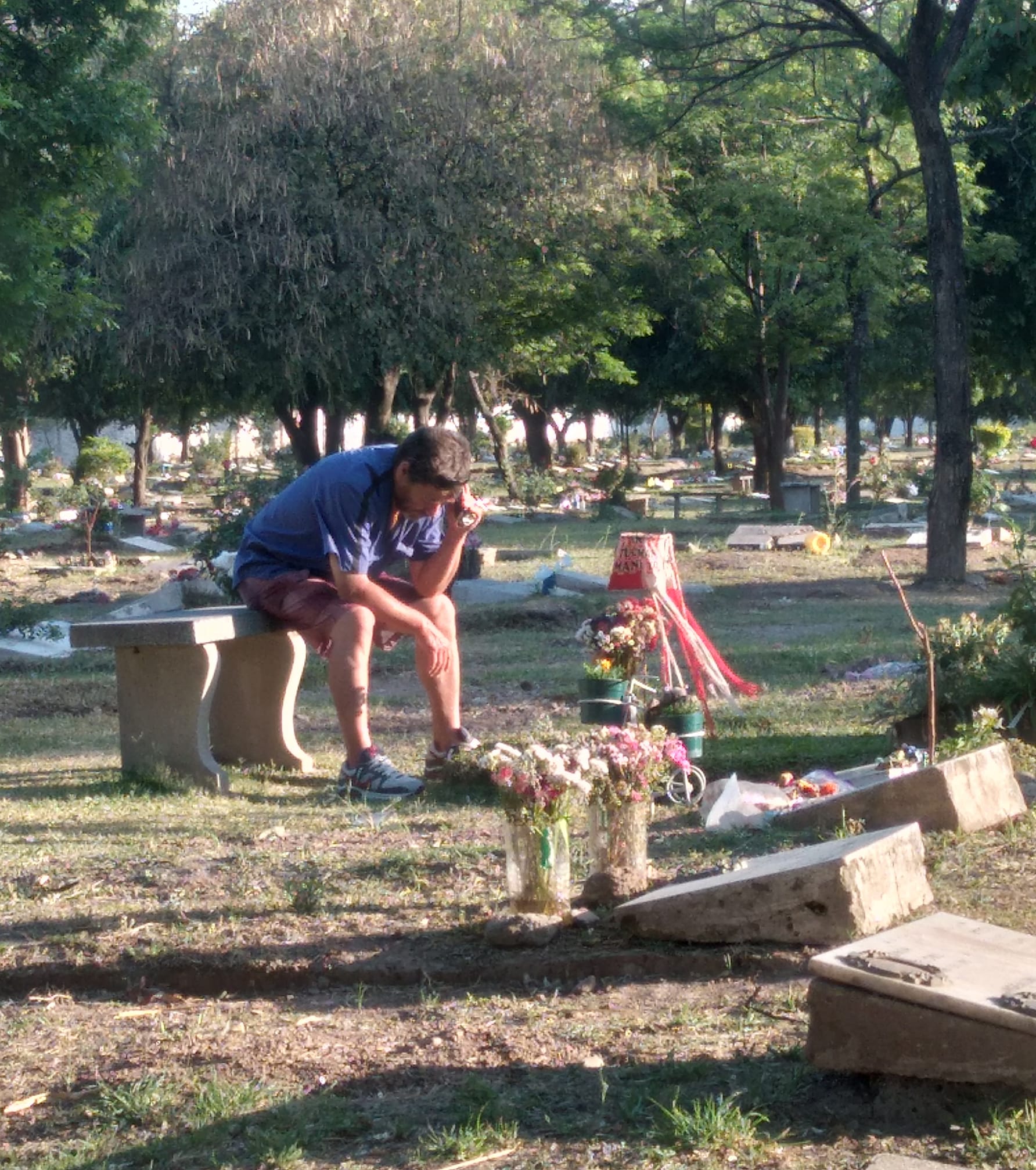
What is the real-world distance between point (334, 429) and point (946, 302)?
12432mm

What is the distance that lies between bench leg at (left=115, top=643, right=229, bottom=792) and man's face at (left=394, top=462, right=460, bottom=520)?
1024 mm

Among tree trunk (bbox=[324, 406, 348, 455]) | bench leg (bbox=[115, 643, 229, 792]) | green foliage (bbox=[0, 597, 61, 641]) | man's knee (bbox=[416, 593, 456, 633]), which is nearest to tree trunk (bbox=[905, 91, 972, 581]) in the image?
green foliage (bbox=[0, 597, 61, 641])

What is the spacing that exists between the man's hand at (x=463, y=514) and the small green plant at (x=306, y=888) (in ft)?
6.45

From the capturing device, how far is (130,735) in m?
6.55

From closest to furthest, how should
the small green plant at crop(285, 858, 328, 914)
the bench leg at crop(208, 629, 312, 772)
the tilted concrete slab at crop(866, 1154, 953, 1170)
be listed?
1. the tilted concrete slab at crop(866, 1154, 953, 1170)
2. the small green plant at crop(285, 858, 328, 914)
3. the bench leg at crop(208, 629, 312, 772)

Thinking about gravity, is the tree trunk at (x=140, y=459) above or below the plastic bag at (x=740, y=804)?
above

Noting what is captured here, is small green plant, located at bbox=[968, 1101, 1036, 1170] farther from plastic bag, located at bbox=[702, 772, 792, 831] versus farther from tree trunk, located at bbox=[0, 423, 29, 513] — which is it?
tree trunk, located at bbox=[0, 423, 29, 513]

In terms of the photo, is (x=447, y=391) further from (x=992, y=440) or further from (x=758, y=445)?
(x=992, y=440)

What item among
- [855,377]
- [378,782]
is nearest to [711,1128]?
[378,782]

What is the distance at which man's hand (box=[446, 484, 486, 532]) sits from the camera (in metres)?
6.38

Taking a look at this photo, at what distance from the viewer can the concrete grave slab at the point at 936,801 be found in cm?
496

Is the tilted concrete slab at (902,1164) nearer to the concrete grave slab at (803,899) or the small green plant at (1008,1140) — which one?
the small green plant at (1008,1140)

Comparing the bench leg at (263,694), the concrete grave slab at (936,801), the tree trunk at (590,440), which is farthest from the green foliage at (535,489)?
the tree trunk at (590,440)

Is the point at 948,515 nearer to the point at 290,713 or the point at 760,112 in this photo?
the point at 290,713
